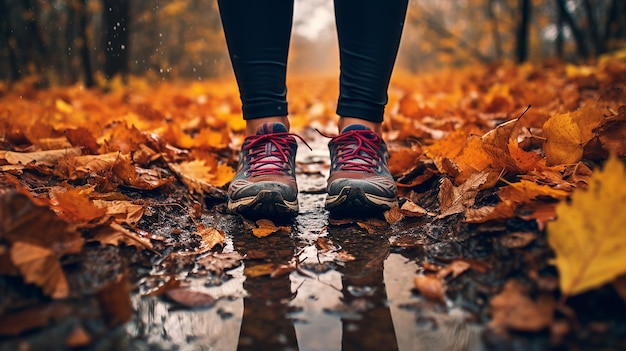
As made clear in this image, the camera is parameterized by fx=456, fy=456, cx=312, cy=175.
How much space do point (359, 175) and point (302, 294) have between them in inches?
21.1

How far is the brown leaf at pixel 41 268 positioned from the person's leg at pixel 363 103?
716mm

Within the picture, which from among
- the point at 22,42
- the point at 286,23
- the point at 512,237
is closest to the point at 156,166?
the point at 286,23

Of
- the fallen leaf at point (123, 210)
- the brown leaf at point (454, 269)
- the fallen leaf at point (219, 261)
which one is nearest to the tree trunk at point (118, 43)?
the fallen leaf at point (123, 210)

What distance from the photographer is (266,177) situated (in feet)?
4.35

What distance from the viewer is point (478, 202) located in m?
1.12

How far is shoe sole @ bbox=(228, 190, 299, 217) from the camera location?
1.25m

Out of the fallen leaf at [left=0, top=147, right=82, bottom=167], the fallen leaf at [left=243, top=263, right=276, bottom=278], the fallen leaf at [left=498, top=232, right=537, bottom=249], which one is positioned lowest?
the fallen leaf at [left=243, top=263, right=276, bottom=278]

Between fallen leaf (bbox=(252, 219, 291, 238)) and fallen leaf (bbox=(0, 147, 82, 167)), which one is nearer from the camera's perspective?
fallen leaf (bbox=(252, 219, 291, 238))

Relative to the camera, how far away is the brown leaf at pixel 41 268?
739 millimetres

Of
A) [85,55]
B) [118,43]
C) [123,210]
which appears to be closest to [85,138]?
[123,210]

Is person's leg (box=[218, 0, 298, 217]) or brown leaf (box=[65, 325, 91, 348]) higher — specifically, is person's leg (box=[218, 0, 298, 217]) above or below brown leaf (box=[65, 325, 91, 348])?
above

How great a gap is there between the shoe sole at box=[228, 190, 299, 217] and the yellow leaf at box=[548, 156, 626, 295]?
0.72m

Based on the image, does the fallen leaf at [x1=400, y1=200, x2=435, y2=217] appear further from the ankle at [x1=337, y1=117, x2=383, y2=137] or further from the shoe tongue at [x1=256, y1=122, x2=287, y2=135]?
the shoe tongue at [x1=256, y1=122, x2=287, y2=135]

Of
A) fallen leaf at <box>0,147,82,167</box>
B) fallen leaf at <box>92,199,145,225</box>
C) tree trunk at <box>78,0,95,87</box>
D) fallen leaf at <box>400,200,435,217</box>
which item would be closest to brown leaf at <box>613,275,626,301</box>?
fallen leaf at <box>400,200,435,217</box>
